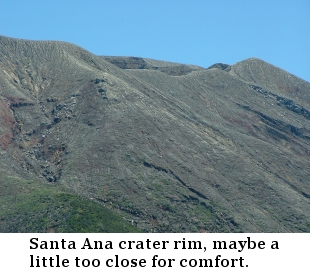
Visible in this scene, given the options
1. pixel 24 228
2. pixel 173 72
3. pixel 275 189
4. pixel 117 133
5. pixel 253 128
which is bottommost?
pixel 24 228

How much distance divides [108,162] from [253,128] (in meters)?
37.5

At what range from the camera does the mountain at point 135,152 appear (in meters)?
67.9

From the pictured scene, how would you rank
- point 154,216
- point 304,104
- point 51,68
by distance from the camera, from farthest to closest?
point 304,104 → point 51,68 → point 154,216

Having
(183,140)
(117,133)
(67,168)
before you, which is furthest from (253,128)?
(67,168)

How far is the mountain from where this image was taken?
6794cm

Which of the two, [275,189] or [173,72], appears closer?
[275,189]

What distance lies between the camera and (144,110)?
90.6 meters

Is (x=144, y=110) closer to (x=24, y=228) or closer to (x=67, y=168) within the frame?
(x=67, y=168)

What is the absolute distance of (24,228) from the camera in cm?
5966

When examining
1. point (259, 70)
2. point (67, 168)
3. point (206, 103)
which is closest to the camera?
point (67, 168)

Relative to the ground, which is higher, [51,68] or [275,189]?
[51,68]

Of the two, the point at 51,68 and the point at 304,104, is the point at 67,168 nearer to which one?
the point at 51,68

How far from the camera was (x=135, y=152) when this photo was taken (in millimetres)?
79938

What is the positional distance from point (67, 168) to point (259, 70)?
75.0 m
